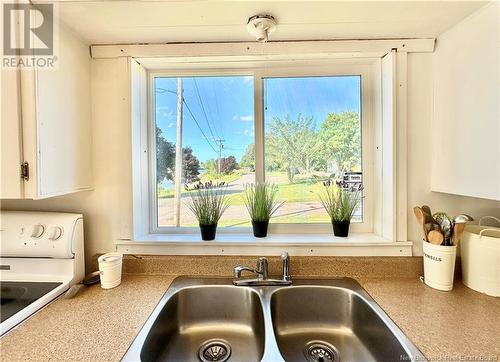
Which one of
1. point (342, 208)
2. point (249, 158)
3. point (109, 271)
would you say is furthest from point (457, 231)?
point (109, 271)

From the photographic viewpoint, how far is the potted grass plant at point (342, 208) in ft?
4.30

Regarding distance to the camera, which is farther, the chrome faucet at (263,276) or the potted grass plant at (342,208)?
the potted grass plant at (342,208)

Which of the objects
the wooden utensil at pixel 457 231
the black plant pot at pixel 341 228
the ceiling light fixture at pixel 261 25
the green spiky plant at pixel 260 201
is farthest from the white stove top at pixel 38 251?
the wooden utensil at pixel 457 231

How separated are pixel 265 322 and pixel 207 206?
24.1 inches

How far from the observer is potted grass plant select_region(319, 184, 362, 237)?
4.30 feet

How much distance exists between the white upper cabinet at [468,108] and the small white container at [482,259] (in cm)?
20

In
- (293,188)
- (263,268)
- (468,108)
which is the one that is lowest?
(263,268)

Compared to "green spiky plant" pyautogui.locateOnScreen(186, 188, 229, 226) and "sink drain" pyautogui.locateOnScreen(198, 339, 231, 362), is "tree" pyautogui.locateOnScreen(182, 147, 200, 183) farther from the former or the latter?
"sink drain" pyautogui.locateOnScreen(198, 339, 231, 362)

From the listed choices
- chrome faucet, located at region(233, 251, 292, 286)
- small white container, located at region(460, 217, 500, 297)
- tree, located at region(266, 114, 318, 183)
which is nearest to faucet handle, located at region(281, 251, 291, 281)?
chrome faucet, located at region(233, 251, 292, 286)

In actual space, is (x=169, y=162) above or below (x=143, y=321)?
above

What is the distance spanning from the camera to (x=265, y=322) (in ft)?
3.05

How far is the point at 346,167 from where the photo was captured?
142cm

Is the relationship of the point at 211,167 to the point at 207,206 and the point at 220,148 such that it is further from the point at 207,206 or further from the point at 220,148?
the point at 207,206

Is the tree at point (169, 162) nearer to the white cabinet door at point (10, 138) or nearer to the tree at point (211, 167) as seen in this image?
the tree at point (211, 167)
